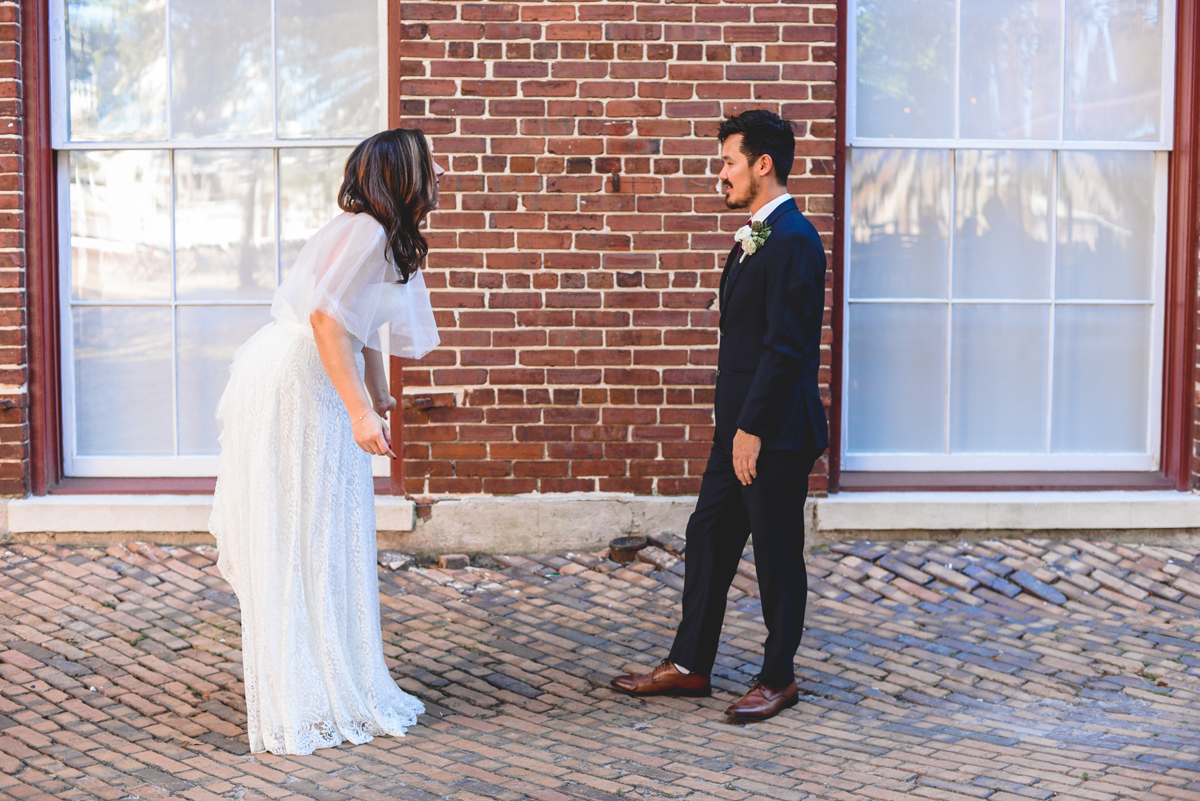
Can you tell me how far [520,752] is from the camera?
3617 mm

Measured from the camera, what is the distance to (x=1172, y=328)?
584 cm

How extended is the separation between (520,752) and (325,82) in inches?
140

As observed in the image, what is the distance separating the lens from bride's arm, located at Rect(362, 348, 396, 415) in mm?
3988

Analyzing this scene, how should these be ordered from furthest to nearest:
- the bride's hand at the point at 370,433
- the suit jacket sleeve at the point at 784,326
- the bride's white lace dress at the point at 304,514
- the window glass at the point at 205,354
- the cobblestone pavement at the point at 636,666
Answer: the window glass at the point at 205,354 → the suit jacket sleeve at the point at 784,326 → the bride's white lace dress at the point at 304,514 → the bride's hand at the point at 370,433 → the cobblestone pavement at the point at 636,666

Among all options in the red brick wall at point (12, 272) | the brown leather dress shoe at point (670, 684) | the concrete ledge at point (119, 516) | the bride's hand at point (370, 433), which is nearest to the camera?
the bride's hand at point (370, 433)

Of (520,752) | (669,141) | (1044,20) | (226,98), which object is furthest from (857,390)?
(226,98)

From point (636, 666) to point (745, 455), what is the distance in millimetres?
1061

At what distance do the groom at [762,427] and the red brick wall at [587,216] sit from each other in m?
1.48

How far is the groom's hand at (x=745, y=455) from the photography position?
3881 mm

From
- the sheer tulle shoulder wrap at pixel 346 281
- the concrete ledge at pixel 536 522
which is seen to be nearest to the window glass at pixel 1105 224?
the concrete ledge at pixel 536 522

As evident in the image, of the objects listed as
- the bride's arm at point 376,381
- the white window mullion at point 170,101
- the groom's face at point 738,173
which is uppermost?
the white window mullion at point 170,101

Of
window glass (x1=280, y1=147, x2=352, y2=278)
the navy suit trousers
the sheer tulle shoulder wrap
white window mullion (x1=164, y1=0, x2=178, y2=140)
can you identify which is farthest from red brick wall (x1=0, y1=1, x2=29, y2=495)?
the navy suit trousers

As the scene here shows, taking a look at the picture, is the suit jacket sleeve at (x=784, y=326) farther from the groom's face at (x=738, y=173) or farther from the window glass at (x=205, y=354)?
the window glass at (x=205, y=354)

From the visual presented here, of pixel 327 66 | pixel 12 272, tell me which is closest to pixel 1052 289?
pixel 327 66
